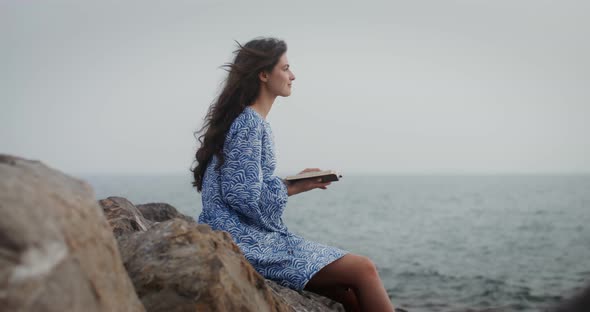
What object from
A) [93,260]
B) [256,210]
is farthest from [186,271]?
[256,210]

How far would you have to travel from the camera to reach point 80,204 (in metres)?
2.19

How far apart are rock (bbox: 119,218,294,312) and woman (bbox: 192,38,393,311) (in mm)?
920

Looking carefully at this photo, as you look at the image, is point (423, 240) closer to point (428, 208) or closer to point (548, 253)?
point (548, 253)

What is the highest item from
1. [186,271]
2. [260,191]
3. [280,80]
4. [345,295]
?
[280,80]

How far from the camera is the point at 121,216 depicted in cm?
447

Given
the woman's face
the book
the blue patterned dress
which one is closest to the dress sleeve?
the blue patterned dress

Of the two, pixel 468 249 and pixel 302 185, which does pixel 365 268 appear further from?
pixel 468 249

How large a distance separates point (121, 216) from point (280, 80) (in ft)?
5.22

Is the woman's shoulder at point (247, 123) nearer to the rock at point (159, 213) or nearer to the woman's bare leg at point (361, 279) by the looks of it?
the woman's bare leg at point (361, 279)

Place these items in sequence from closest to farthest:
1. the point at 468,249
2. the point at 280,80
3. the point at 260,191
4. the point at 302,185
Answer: the point at 260,191 < the point at 302,185 < the point at 280,80 < the point at 468,249

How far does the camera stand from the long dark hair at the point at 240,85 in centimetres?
426

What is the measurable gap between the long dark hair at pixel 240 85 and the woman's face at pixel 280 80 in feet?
0.12

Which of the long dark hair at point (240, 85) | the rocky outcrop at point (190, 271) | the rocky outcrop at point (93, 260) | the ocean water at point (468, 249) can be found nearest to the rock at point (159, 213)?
the ocean water at point (468, 249)

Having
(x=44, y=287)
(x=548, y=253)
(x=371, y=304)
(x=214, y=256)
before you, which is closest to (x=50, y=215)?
(x=44, y=287)
